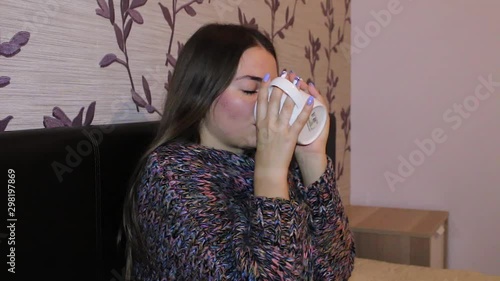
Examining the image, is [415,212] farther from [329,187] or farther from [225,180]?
[225,180]

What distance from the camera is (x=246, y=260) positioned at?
84 centimetres

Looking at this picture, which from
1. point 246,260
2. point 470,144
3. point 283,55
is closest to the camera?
point 246,260

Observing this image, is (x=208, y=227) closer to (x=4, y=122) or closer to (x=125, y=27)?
(x=4, y=122)

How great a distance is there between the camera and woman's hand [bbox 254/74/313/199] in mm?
899

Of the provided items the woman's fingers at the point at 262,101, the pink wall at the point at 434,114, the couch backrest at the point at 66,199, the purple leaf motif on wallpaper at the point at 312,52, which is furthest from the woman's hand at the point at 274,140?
the pink wall at the point at 434,114

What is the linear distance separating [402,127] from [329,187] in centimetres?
150

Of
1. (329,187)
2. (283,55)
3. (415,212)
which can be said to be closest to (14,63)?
(329,187)

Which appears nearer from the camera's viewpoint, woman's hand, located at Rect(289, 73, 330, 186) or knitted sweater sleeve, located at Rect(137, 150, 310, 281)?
knitted sweater sleeve, located at Rect(137, 150, 310, 281)

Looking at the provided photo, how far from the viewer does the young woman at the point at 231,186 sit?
85cm

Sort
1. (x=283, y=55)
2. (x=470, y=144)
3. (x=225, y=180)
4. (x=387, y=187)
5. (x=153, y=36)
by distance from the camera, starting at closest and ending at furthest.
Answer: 1. (x=225, y=180)
2. (x=153, y=36)
3. (x=283, y=55)
4. (x=470, y=144)
5. (x=387, y=187)

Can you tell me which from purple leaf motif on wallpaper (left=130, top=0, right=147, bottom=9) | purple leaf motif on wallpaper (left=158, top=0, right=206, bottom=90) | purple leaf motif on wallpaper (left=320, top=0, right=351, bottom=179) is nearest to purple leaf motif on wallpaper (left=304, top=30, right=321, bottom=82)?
purple leaf motif on wallpaper (left=320, top=0, right=351, bottom=179)

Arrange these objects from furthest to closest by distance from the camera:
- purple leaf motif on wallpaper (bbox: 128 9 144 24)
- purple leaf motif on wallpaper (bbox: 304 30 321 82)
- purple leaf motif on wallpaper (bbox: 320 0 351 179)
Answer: purple leaf motif on wallpaper (bbox: 320 0 351 179) → purple leaf motif on wallpaper (bbox: 304 30 321 82) → purple leaf motif on wallpaper (bbox: 128 9 144 24)

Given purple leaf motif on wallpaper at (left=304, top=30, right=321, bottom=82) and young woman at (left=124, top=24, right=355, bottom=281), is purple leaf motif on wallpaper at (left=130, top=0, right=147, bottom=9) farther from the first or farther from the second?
purple leaf motif on wallpaper at (left=304, top=30, right=321, bottom=82)

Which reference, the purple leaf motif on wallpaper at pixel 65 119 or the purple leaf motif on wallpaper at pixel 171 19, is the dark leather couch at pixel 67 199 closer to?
the purple leaf motif on wallpaper at pixel 65 119
